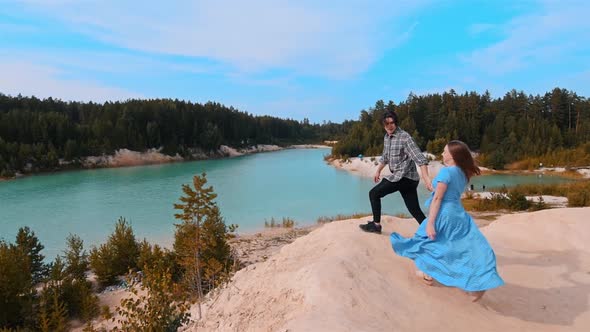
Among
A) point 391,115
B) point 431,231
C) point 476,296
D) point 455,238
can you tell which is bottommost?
point 476,296

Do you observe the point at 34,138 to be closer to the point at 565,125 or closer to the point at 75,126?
the point at 75,126

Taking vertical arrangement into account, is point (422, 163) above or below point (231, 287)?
above

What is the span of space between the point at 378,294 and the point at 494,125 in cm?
6825

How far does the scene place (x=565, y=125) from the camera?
6531cm

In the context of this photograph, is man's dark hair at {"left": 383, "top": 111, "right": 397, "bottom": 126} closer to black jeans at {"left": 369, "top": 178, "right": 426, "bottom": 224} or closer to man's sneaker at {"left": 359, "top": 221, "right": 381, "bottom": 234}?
black jeans at {"left": 369, "top": 178, "right": 426, "bottom": 224}

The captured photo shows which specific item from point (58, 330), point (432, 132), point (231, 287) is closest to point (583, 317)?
point (231, 287)

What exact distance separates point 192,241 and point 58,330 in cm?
350

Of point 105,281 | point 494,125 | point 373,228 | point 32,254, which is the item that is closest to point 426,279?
point 373,228

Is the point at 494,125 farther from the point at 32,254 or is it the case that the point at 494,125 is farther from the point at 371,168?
the point at 32,254

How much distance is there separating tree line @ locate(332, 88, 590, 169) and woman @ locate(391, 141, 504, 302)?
5432 centimetres

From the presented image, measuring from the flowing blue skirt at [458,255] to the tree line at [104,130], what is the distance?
60.3 meters

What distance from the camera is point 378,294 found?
470cm

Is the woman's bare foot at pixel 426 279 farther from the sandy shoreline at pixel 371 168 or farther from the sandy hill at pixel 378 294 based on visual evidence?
the sandy shoreline at pixel 371 168

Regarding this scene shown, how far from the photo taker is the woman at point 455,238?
4562mm
